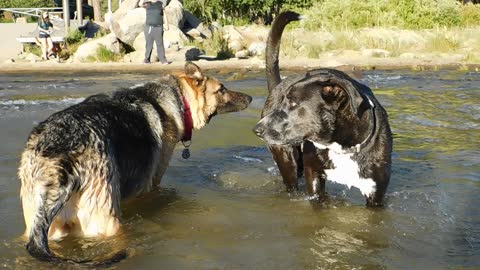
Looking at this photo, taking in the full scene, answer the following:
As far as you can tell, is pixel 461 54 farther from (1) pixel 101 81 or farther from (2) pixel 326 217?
(2) pixel 326 217

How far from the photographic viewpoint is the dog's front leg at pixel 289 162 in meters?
5.69

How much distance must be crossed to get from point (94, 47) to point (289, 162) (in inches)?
610

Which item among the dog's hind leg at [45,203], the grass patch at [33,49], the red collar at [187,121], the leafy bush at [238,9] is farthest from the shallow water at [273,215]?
the leafy bush at [238,9]

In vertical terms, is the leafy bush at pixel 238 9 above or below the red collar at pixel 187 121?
above

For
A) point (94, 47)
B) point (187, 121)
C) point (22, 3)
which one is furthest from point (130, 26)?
point (22, 3)

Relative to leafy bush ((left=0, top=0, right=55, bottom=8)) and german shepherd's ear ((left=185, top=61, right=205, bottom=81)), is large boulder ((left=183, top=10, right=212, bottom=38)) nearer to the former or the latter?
german shepherd's ear ((left=185, top=61, right=205, bottom=81))

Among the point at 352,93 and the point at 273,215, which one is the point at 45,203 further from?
the point at 352,93

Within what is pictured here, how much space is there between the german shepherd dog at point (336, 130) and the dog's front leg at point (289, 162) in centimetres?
42

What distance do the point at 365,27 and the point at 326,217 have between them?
813 inches

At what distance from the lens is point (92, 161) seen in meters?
4.16

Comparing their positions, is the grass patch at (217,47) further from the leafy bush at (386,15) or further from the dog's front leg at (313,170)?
the dog's front leg at (313,170)

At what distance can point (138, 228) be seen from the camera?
493 centimetres

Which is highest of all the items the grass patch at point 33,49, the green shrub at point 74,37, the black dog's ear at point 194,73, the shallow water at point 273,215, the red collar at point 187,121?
the black dog's ear at point 194,73

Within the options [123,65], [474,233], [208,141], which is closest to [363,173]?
[474,233]
